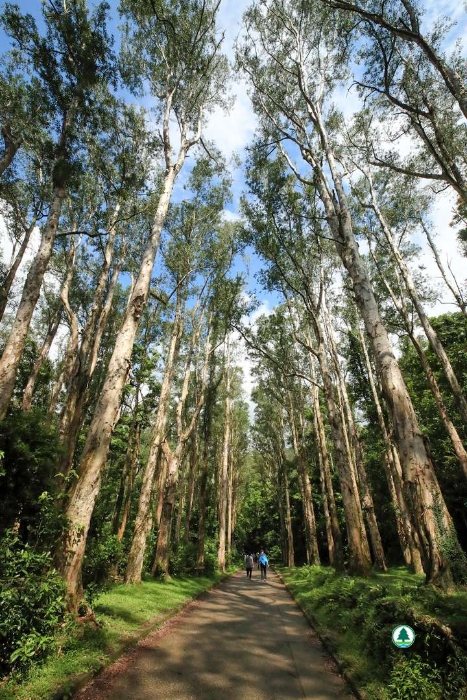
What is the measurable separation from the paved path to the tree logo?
199 centimetres

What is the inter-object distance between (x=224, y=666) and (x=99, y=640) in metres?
1.88

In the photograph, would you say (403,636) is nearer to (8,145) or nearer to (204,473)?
(204,473)

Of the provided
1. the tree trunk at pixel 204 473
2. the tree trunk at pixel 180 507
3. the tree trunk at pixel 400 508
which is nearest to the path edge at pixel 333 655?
the tree trunk at pixel 400 508

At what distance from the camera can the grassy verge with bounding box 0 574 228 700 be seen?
3506 mm

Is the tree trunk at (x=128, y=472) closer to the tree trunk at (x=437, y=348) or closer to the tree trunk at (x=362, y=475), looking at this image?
the tree trunk at (x=362, y=475)

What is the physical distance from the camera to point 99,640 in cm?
505

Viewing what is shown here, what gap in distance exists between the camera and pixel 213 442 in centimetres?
3444

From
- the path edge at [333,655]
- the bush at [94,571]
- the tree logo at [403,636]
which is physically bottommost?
the path edge at [333,655]

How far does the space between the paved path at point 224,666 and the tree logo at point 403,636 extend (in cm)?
199

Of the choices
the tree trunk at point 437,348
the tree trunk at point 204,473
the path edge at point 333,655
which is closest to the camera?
the path edge at point 333,655

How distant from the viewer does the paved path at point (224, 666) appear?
4176 mm

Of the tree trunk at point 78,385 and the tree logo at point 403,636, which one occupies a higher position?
the tree trunk at point 78,385

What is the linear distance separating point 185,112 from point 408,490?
13280 mm

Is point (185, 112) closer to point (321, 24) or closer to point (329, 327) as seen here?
point (321, 24)
